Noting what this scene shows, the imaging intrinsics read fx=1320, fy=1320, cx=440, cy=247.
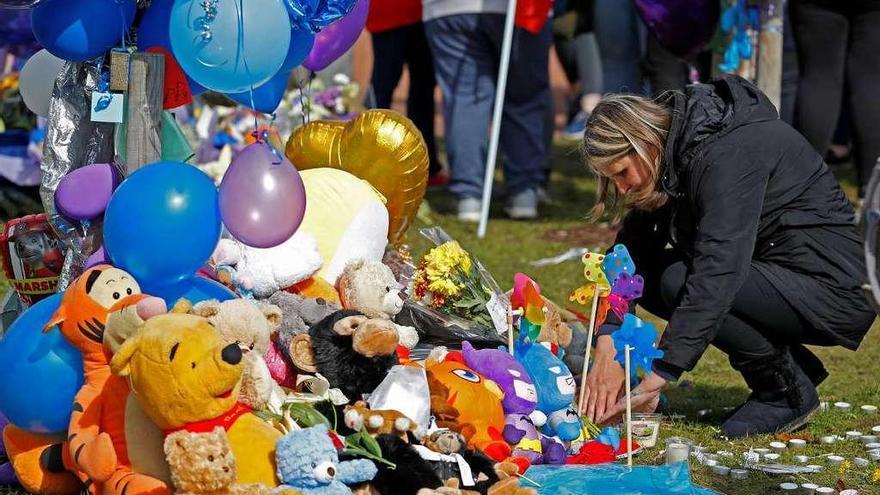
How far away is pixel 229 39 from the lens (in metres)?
3.09

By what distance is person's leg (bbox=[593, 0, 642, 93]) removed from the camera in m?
7.49

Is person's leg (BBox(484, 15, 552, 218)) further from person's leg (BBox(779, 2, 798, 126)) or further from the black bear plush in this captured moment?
the black bear plush

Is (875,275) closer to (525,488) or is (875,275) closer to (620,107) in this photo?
(525,488)

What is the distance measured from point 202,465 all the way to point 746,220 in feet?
5.16

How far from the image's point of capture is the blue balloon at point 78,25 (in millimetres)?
3162

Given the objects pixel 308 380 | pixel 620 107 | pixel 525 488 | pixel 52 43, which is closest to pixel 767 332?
pixel 620 107

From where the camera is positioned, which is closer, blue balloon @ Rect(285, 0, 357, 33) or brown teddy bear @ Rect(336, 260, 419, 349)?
blue balloon @ Rect(285, 0, 357, 33)

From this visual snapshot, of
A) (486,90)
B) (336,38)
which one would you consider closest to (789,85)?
(486,90)

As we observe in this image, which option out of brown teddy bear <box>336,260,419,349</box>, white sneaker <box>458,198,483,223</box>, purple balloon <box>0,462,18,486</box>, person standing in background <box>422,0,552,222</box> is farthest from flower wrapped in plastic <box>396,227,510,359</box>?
white sneaker <box>458,198,483,223</box>

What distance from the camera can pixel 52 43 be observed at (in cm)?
318

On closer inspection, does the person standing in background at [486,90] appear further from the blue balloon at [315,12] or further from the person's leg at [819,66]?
the blue balloon at [315,12]

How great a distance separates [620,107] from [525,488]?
1113 millimetres

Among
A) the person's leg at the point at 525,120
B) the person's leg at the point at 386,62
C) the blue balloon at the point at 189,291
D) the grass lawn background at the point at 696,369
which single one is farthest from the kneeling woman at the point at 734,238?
the person's leg at the point at 386,62

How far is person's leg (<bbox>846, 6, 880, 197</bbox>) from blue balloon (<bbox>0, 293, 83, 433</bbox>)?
166 inches
